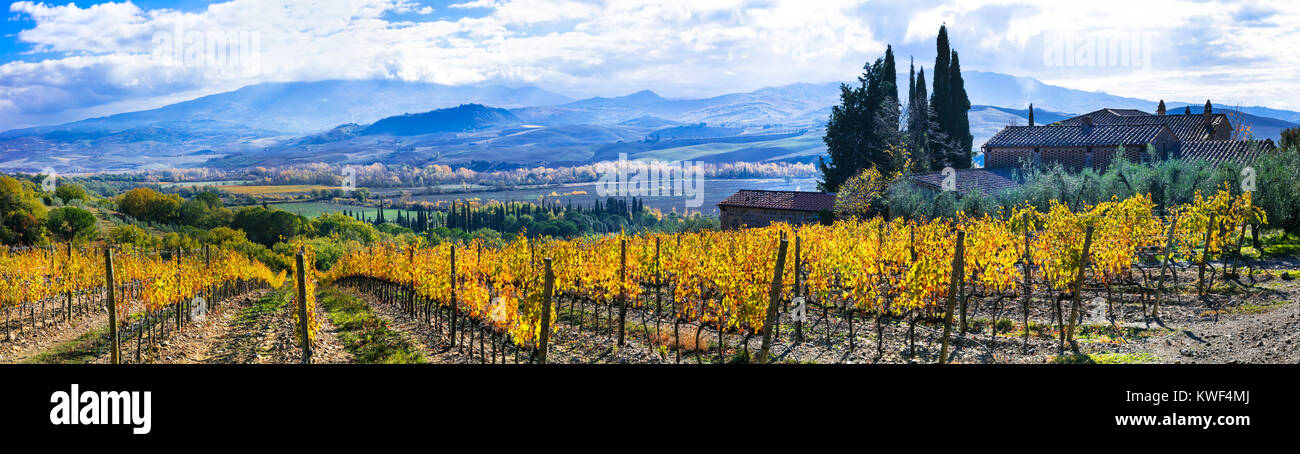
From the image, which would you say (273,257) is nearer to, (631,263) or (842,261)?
(631,263)

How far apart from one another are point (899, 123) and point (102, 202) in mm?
85989

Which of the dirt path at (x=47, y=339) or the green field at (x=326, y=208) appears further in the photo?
the green field at (x=326, y=208)

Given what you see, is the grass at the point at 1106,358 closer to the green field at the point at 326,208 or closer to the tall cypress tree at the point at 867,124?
the tall cypress tree at the point at 867,124

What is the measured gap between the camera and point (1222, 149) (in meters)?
36.4

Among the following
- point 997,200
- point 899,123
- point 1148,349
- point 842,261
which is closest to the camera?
point 1148,349

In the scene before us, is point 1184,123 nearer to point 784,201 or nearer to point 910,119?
point 910,119

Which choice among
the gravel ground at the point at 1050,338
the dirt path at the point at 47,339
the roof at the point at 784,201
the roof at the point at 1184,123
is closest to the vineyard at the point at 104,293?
the dirt path at the point at 47,339

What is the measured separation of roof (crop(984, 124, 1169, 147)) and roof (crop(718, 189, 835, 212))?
11.3m

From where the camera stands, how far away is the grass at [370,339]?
13547mm

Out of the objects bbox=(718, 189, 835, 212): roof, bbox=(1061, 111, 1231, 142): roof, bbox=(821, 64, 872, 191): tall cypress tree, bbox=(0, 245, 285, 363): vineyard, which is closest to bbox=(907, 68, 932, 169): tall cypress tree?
bbox=(821, 64, 872, 191): tall cypress tree

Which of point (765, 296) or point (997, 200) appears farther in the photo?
point (997, 200)

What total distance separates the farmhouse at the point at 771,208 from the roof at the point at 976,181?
17.8 ft
